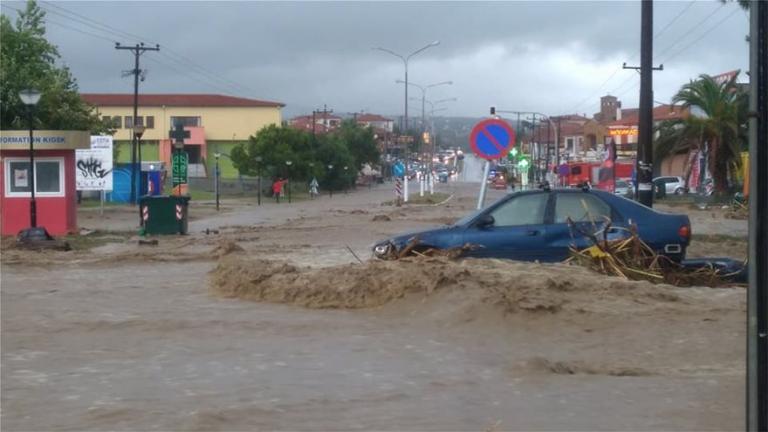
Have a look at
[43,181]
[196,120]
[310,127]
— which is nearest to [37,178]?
[43,181]

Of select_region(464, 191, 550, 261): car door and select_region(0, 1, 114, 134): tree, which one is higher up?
select_region(0, 1, 114, 134): tree

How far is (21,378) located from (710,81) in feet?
154

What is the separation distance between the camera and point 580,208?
45.5ft

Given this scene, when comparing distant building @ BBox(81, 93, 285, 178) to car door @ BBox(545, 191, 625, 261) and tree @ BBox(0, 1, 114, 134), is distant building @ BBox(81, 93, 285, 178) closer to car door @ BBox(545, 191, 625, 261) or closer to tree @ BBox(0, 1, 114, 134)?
tree @ BBox(0, 1, 114, 134)

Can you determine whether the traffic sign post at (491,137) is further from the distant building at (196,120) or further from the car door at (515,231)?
the distant building at (196,120)

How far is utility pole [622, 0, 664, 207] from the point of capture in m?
19.3

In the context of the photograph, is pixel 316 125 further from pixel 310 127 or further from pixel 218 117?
pixel 218 117

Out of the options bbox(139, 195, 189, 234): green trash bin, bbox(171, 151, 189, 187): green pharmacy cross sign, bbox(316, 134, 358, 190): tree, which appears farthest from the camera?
bbox(316, 134, 358, 190): tree

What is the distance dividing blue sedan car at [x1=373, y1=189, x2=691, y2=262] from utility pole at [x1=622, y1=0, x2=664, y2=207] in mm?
5417

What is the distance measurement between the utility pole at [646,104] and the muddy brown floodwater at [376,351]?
720cm

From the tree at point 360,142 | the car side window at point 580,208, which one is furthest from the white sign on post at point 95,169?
the tree at point 360,142

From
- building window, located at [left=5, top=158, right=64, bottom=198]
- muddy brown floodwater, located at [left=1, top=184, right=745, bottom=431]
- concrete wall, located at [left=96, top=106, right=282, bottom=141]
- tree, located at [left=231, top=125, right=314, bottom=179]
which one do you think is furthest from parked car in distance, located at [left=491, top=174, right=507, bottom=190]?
muddy brown floodwater, located at [left=1, top=184, right=745, bottom=431]

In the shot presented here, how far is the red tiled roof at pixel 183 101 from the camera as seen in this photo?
97.3 metres

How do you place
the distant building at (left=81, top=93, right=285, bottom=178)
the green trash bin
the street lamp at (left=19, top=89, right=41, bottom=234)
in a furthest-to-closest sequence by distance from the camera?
1. the distant building at (left=81, top=93, right=285, bottom=178)
2. the green trash bin
3. the street lamp at (left=19, top=89, right=41, bottom=234)
